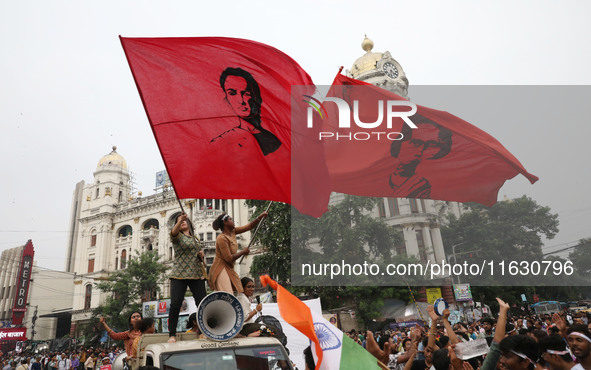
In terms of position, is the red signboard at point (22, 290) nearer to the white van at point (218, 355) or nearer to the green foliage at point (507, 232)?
the green foliage at point (507, 232)

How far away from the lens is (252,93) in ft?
22.7

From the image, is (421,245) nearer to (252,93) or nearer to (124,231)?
(252,93)

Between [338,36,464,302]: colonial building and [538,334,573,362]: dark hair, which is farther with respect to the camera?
[338,36,464,302]: colonial building

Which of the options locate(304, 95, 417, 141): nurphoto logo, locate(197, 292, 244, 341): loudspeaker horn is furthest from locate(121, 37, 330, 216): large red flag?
Answer: locate(197, 292, 244, 341): loudspeaker horn

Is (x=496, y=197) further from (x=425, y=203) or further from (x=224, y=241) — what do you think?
(x=425, y=203)

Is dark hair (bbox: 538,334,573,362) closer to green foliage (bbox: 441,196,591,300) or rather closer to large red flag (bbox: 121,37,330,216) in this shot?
large red flag (bbox: 121,37,330,216)

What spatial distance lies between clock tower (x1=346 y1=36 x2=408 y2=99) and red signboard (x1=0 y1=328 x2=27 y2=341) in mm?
43161

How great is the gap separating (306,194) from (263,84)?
206 cm

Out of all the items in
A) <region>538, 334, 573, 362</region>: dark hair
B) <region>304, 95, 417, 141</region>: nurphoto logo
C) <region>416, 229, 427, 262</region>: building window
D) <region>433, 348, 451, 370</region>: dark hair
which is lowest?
<region>433, 348, 451, 370</region>: dark hair

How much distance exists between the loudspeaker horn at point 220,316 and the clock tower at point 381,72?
35993 millimetres

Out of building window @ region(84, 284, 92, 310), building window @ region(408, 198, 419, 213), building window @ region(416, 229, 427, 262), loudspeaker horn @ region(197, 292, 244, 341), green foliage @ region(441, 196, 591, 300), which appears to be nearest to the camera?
loudspeaker horn @ region(197, 292, 244, 341)

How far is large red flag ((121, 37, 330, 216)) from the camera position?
20.5 ft

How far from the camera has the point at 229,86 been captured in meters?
6.76

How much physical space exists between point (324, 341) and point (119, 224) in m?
54.2
